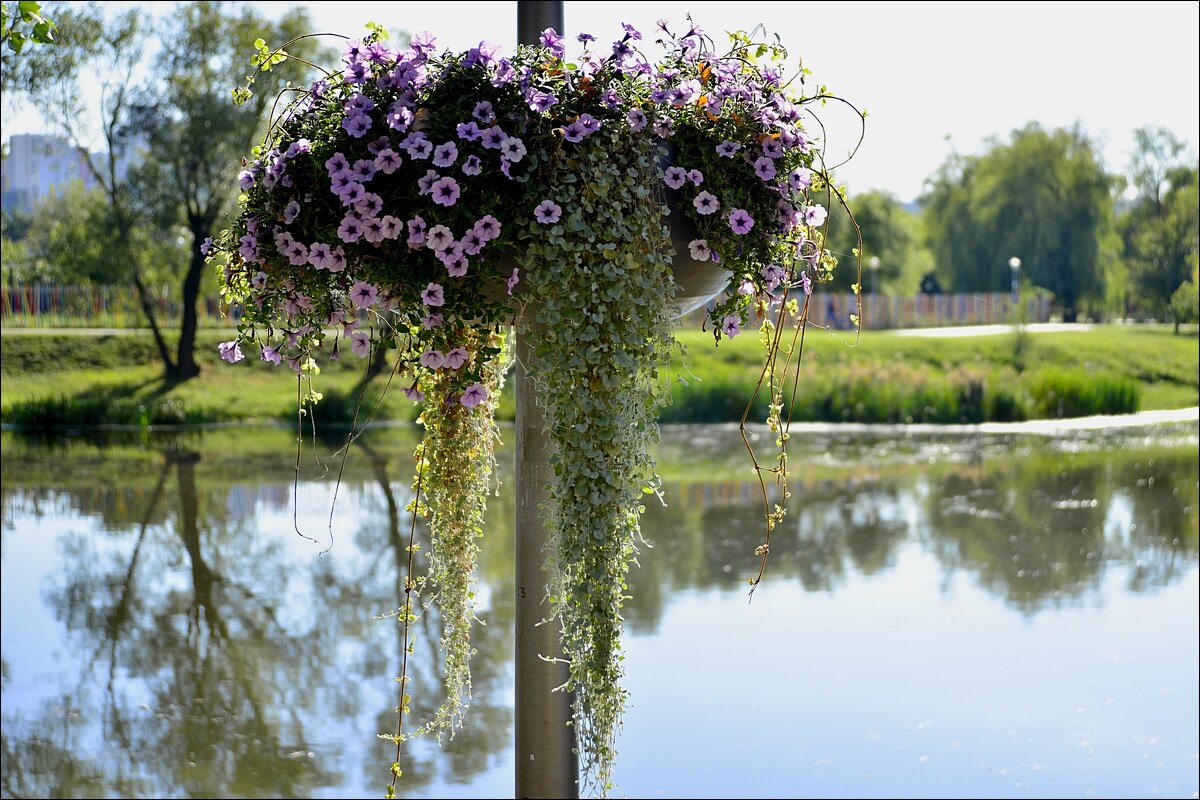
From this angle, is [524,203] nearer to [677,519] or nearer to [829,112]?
[829,112]

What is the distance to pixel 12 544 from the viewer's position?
21.0 ft

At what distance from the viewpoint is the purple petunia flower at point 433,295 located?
1.31 m

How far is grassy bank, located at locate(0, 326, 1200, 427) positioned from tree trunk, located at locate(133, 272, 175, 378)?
0.37 ft

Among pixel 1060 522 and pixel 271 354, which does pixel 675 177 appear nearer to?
pixel 271 354

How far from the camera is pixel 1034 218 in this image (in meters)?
16.4

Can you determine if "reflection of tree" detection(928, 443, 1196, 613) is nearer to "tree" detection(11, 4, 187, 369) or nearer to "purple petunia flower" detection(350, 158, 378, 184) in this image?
"purple petunia flower" detection(350, 158, 378, 184)

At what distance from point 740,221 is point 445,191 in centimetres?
32

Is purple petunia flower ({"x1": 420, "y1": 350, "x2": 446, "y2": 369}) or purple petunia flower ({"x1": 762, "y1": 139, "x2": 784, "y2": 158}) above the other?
purple petunia flower ({"x1": 762, "y1": 139, "x2": 784, "y2": 158})

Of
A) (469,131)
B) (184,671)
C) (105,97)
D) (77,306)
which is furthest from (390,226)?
(77,306)

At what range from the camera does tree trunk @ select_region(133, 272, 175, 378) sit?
12820 millimetres

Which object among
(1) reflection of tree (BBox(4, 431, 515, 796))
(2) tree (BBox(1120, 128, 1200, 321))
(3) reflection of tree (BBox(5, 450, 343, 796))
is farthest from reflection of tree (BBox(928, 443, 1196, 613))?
(2) tree (BBox(1120, 128, 1200, 321))

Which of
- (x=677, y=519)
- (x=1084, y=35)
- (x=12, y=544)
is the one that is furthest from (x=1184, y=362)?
(x=12, y=544)

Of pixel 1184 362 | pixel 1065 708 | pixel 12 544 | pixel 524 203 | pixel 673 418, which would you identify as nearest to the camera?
pixel 524 203

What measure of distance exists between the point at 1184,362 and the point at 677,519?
7710 mm
